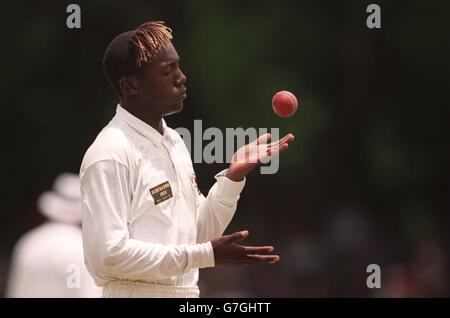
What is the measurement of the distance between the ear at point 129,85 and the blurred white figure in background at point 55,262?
2.93 m

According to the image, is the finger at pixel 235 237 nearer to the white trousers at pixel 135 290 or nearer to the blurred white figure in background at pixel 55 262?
the white trousers at pixel 135 290

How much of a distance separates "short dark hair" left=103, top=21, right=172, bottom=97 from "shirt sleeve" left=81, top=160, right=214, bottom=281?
0.57 meters

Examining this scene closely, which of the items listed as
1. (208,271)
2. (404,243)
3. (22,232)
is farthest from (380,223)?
(22,232)

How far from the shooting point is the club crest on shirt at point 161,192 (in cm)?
739

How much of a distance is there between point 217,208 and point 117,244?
83cm

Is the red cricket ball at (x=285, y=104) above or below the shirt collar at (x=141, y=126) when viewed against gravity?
above

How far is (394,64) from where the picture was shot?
18734 millimetres

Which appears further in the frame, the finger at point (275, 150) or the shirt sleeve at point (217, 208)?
the shirt sleeve at point (217, 208)

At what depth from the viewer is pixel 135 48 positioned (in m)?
7.50

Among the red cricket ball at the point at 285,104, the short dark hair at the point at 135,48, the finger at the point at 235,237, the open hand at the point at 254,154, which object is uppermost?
the short dark hair at the point at 135,48

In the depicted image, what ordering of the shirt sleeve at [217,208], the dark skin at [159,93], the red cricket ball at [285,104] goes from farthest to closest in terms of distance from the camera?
the red cricket ball at [285,104] → the shirt sleeve at [217,208] → the dark skin at [159,93]

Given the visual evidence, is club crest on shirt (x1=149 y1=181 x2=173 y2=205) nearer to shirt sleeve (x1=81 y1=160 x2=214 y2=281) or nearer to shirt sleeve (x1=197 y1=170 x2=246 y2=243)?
shirt sleeve (x1=81 y1=160 x2=214 y2=281)

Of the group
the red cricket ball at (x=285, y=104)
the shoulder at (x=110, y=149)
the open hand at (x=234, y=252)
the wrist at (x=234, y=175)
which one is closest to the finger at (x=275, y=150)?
the wrist at (x=234, y=175)

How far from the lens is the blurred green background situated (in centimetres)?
1795
